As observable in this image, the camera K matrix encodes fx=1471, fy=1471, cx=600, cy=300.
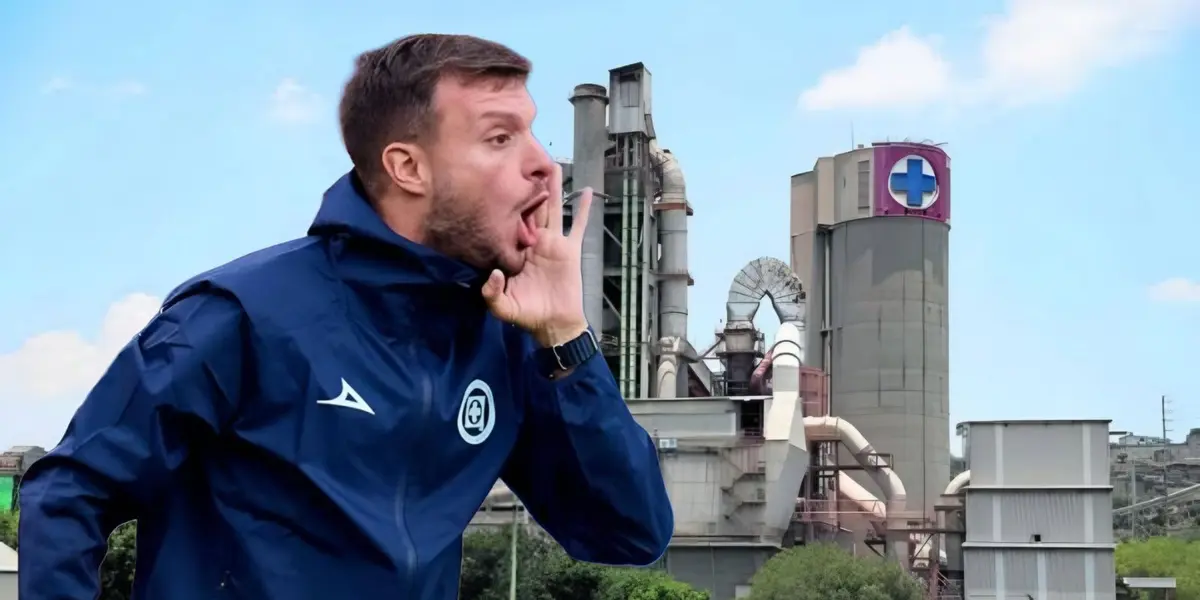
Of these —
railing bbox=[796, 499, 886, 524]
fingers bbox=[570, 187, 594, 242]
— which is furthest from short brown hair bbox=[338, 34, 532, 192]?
railing bbox=[796, 499, 886, 524]

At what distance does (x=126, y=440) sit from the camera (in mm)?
2732

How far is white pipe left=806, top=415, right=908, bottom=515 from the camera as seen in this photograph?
48.0m

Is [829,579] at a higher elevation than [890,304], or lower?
lower

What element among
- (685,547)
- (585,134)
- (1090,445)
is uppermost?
(585,134)

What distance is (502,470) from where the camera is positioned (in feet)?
10.9

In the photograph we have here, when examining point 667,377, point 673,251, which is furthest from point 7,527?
point 673,251

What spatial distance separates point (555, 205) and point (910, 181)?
5341 cm

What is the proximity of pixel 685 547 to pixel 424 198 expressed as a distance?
4033cm

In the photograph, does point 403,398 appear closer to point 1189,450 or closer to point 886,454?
point 886,454

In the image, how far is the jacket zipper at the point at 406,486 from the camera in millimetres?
2838

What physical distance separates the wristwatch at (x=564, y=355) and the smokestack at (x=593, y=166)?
42792 mm

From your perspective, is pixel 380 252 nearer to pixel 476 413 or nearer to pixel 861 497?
pixel 476 413

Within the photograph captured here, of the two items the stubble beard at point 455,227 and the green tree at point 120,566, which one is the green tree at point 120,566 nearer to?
the green tree at point 120,566

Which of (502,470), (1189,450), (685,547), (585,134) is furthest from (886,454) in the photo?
(502,470)
